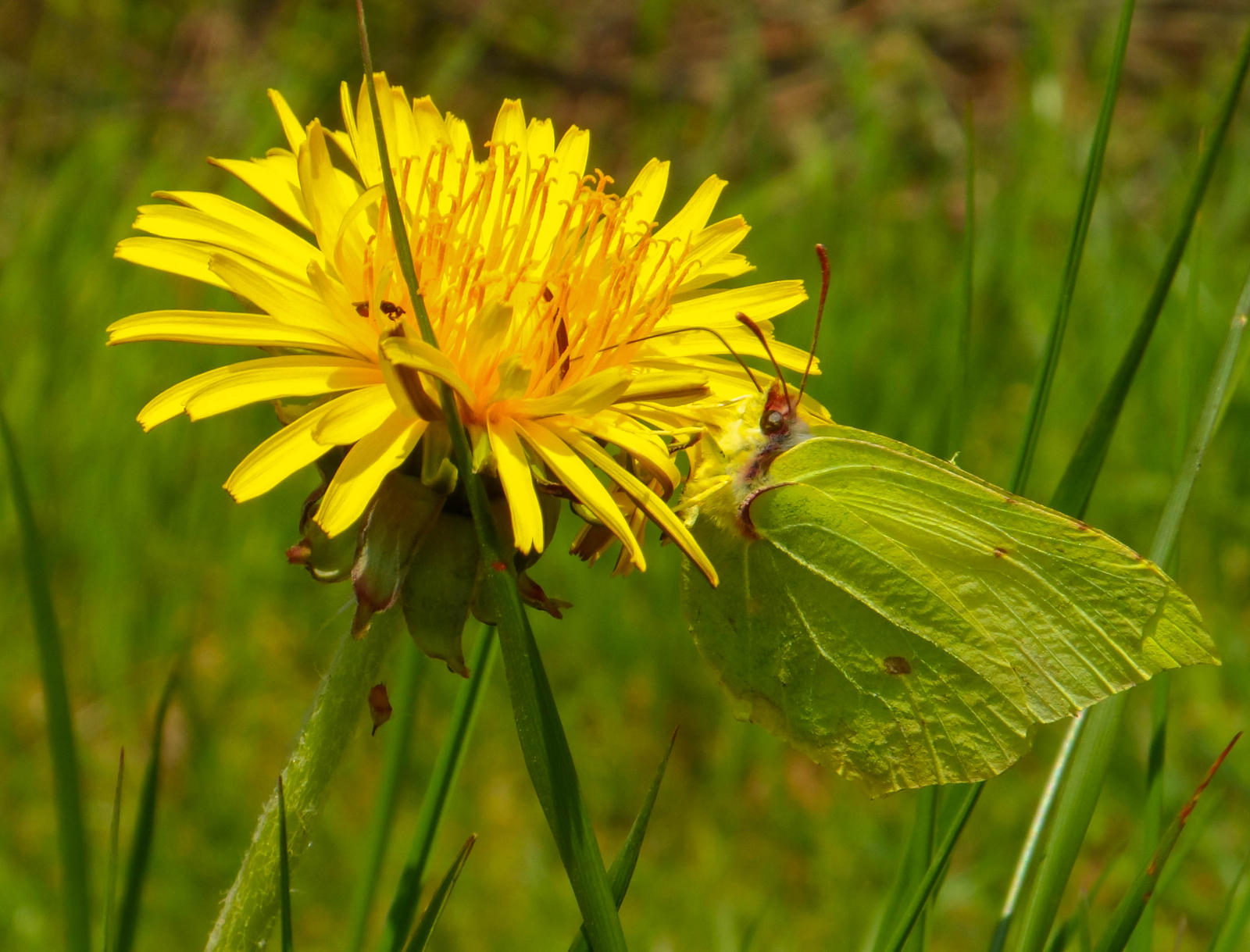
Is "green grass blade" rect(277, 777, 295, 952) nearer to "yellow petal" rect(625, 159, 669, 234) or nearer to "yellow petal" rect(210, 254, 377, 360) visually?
"yellow petal" rect(210, 254, 377, 360)

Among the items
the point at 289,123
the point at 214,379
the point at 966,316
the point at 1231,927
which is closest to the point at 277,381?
the point at 214,379

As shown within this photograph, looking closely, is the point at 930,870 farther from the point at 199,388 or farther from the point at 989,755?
the point at 199,388

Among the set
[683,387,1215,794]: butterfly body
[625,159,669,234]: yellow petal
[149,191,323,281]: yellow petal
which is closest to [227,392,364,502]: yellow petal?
[149,191,323,281]: yellow petal

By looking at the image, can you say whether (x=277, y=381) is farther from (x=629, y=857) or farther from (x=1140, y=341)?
(x=1140, y=341)

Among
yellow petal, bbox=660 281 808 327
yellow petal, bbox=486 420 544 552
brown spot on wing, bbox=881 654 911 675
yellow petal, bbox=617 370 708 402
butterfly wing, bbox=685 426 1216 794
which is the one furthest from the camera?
brown spot on wing, bbox=881 654 911 675

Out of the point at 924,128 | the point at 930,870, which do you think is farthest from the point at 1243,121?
the point at 930,870

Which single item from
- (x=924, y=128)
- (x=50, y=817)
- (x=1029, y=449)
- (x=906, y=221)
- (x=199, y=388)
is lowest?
(x=50, y=817)
